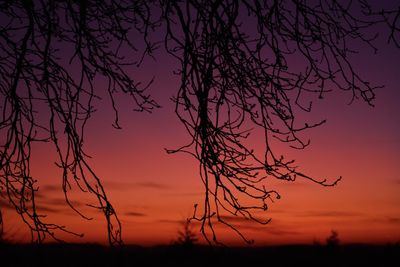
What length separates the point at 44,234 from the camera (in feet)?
11.6

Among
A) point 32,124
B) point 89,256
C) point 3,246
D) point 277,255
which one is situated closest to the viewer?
point 32,124

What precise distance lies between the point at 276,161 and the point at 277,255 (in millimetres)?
7917

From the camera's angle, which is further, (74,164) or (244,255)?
(244,255)

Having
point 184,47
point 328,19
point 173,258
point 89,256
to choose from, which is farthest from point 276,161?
point 173,258

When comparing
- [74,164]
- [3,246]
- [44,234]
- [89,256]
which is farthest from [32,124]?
[89,256]

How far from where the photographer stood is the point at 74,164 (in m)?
3.69

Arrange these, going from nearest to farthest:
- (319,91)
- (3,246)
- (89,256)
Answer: (319,91)
(3,246)
(89,256)

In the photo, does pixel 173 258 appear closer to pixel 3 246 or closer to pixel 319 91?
pixel 3 246

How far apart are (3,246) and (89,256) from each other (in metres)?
2.36

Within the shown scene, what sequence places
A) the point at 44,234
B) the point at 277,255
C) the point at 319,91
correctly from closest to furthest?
the point at 44,234
the point at 319,91
the point at 277,255

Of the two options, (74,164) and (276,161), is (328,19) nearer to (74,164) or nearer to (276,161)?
(276,161)

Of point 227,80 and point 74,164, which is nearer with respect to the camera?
point 74,164

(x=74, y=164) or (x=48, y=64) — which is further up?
(x=48, y=64)

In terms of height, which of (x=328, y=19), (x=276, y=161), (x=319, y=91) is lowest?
(x=276, y=161)
